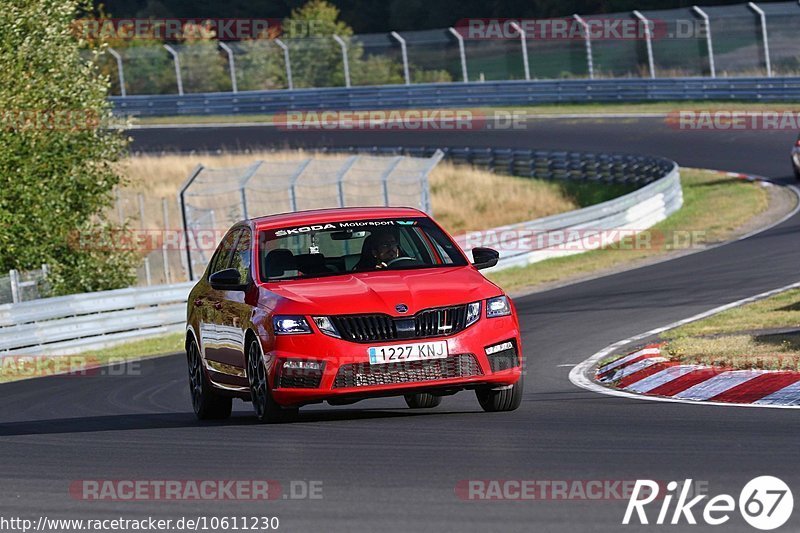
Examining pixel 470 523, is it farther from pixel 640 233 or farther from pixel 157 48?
pixel 157 48

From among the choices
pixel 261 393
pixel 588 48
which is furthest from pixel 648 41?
pixel 261 393

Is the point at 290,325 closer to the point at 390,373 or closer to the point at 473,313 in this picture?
the point at 390,373

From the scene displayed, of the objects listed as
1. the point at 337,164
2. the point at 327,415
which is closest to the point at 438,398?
the point at 327,415

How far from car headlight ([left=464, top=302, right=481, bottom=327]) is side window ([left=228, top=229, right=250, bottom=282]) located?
72.5 inches

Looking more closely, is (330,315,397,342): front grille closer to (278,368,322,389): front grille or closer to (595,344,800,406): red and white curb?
(278,368,322,389): front grille

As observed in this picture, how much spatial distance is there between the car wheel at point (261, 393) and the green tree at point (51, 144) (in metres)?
13.4

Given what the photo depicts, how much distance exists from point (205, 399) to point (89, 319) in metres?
10.3

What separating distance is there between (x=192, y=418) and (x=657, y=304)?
323 inches

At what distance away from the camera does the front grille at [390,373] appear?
9438mm

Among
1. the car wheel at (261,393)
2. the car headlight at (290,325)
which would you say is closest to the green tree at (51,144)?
the car wheel at (261,393)

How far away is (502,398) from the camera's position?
397 inches

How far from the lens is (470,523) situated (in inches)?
247

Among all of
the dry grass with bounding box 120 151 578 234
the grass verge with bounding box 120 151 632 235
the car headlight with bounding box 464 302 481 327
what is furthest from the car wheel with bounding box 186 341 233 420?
the grass verge with bounding box 120 151 632 235

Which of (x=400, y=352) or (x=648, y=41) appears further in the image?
(x=648, y=41)
